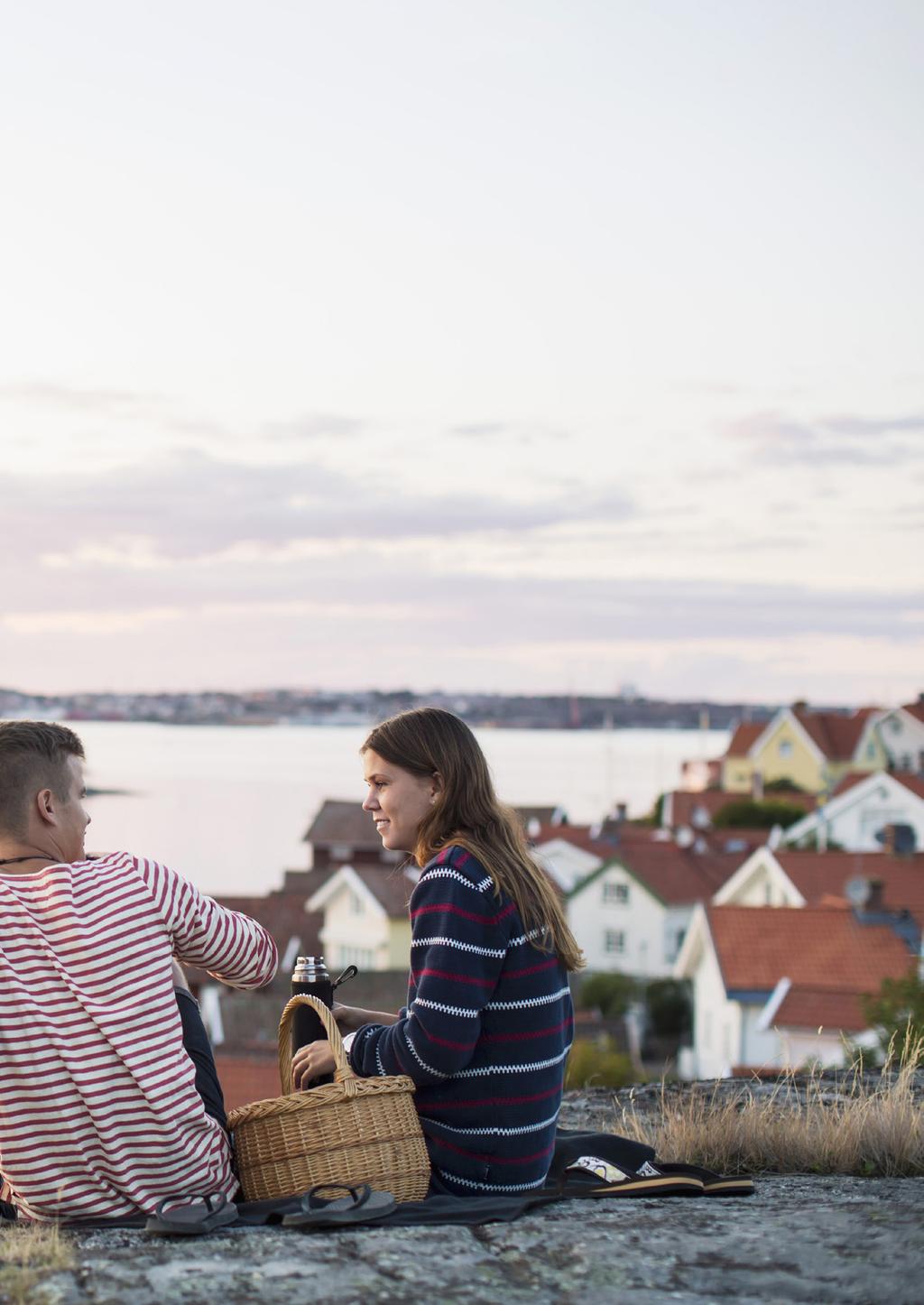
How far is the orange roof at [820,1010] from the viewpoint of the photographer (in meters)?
26.2

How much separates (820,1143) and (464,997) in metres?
2.22

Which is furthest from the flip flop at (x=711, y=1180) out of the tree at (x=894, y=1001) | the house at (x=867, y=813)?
the house at (x=867, y=813)

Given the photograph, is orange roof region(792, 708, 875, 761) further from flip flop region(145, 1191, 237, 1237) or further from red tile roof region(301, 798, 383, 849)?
flip flop region(145, 1191, 237, 1237)

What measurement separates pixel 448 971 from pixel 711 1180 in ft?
4.20

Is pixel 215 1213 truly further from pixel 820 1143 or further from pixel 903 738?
pixel 903 738

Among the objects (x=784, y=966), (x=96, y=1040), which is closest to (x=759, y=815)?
(x=784, y=966)

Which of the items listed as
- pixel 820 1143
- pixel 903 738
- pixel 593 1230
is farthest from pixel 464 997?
pixel 903 738

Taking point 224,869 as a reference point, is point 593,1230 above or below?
above

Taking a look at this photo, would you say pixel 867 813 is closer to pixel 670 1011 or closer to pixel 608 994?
pixel 670 1011

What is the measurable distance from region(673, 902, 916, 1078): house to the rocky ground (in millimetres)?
23511

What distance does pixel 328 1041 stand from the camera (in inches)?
171

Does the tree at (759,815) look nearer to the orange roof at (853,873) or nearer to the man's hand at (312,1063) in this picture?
the orange roof at (853,873)

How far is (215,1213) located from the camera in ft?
13.0

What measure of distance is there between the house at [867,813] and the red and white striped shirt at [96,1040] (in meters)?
50.2
